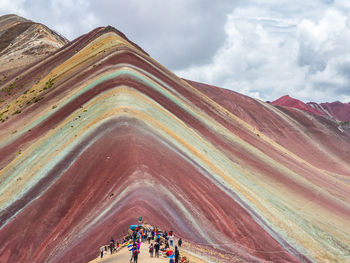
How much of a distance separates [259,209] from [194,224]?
9.34m

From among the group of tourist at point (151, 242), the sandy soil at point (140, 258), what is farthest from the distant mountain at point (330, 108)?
the sandy soil at point (140, 258)

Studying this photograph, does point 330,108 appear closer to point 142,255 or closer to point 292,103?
point 292,103

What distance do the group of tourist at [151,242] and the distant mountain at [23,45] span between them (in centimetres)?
7144

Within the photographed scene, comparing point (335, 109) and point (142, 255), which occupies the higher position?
point (335, 109)

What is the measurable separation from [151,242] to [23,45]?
312 feet

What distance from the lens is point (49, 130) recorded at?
38.6 m

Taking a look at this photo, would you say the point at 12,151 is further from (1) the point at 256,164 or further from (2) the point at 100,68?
→ (1) the point at 256,164

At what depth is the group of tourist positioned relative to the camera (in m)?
16.7

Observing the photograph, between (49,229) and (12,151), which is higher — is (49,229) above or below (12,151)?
below

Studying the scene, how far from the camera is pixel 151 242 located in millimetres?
18062

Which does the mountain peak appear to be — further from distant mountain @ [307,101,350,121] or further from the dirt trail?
the dirt trail

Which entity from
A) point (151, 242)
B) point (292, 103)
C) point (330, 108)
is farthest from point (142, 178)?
point (330, 108)

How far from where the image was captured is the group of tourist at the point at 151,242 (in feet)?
54.7

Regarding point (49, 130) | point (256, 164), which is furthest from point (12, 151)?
point (256, 164)
